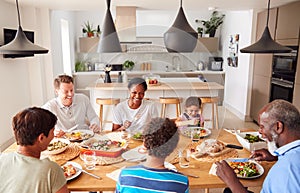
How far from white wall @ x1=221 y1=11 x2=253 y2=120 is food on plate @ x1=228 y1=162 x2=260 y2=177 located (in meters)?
3.47

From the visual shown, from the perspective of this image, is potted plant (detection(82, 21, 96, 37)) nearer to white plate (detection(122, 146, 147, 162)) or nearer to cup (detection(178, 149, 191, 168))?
white plate (detection(122, 146, 147, 162))

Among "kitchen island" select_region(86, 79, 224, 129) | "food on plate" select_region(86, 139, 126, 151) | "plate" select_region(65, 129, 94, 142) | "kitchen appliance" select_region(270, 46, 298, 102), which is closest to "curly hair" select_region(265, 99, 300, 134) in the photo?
"food on plate" select_region(86, 139, 126, 151)

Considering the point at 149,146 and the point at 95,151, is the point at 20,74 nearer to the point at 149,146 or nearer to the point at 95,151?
the point at 95,151

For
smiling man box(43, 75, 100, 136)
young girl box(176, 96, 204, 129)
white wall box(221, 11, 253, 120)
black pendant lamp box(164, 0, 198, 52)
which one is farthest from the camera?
white wall box(221, 11, 253, 120)

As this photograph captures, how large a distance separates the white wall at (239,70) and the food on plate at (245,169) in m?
3.47

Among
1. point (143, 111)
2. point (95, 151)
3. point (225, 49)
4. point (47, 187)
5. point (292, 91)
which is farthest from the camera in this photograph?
point (225, 49)

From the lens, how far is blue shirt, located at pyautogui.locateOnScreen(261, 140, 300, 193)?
1001 mm

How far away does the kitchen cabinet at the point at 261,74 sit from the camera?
13.1 ft

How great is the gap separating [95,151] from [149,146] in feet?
1.92

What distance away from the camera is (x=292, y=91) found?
11.2 ft

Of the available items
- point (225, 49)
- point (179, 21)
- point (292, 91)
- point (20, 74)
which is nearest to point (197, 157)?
point (179, 21)

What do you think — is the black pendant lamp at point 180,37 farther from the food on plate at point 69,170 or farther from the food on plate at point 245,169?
the food on plate at point 69,170

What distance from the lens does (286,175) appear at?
1.02 metres

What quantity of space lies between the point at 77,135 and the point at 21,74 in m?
2.44
